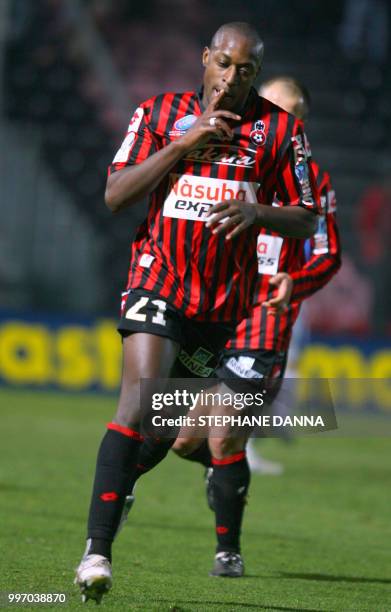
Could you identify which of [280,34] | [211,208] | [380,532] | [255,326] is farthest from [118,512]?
[280,34]

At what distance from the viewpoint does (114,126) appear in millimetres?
18734

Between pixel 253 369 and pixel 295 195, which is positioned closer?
pixel 295 195

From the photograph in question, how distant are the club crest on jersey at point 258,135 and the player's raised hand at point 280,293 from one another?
830 millimetres

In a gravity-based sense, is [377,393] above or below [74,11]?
below

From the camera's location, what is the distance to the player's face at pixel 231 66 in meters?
4.30

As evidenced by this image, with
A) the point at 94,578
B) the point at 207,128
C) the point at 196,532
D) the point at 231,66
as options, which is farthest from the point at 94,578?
the point at 196,532

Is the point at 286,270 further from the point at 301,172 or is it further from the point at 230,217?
the point at 230,217

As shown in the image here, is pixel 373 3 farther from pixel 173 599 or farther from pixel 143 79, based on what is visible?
pixel 173 599

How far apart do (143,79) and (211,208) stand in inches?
601

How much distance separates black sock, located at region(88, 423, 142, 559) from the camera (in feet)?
13.4

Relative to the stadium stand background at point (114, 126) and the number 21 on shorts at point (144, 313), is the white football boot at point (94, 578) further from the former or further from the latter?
the stadium stand background at point (114, 126)

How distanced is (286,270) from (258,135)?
4.94 feet

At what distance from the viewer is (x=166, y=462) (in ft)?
35.7

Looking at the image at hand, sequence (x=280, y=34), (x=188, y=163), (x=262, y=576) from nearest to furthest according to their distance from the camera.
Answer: (x=188, y=163), (x=262, y=576), (x=280, y=34)
